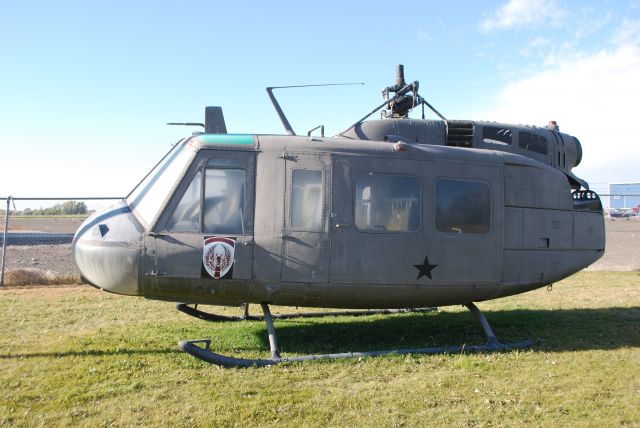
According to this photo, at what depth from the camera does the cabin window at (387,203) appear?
21.9 ft

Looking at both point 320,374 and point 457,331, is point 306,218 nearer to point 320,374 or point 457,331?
point 320,374

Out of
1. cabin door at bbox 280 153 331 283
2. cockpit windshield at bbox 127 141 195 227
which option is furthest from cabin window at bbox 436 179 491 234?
cockpit windshield at bbox 127 141 195 227

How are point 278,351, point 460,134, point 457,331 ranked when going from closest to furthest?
point 278,351 < point 460,134 < point 457,331

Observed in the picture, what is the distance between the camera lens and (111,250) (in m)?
6.31

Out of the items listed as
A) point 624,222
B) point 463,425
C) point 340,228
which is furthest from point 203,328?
point 624,222

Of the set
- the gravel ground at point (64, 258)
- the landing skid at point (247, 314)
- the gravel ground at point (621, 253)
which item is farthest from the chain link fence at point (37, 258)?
the gravel ground at point (621, 253)

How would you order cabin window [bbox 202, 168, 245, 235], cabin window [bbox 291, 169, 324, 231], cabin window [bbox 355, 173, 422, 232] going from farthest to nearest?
cabin window [bbox 355, 173, 422, 232], cabin window [bbox 291, 169, 324, 231], cabin window [bbox 202, 168, 245, 235]

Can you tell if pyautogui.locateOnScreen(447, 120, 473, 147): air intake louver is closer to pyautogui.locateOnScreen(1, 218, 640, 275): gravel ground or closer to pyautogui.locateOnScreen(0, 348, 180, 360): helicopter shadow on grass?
pyautogui.locateOnScreen(0, 348, 180, 360): helicopter shadow on grass

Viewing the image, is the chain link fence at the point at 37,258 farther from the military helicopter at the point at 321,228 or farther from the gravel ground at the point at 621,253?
the gravel ground at the point at 621,253

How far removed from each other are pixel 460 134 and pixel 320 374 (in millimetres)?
4342

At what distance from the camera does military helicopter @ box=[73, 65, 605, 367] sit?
6.34m

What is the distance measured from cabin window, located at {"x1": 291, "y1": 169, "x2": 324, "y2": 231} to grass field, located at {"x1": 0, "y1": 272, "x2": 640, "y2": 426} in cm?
170

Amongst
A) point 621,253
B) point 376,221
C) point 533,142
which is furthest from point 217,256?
point 621,253

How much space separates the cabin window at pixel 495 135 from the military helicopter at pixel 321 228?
56 cm
